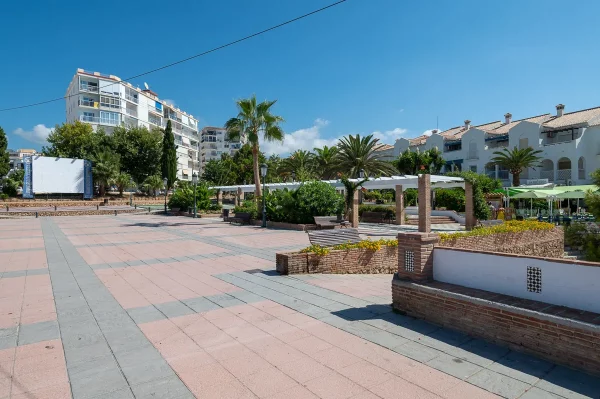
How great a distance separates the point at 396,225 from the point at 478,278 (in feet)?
51.7

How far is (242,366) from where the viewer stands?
368 centimetres

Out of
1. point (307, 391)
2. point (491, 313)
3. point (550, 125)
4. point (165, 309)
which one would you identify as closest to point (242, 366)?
point (307, 391)

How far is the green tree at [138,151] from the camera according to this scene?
48.1 m

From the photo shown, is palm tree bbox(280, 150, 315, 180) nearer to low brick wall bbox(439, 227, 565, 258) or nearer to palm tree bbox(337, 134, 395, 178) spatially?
palm tree bbox(337, 134, 395, 178)

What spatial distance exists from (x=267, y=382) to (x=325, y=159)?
39.2m

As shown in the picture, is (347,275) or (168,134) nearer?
(347,275)

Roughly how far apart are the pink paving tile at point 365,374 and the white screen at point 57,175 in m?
44.8

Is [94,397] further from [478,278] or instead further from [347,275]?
[347,275]

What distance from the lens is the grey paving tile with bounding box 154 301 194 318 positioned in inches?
210

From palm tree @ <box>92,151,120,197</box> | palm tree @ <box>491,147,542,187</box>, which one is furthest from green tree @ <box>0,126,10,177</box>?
palm tree @ <box>491,147,542,187</box>

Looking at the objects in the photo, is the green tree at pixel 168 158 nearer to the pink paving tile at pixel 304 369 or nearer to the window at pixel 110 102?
the window at pixel 110 102

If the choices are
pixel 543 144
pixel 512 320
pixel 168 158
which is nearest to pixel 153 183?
pixel 168 158

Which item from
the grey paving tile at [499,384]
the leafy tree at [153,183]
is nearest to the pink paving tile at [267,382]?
the grey paving tile at [499,384]

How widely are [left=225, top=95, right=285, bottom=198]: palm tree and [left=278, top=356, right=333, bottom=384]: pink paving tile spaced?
18.4 meters
